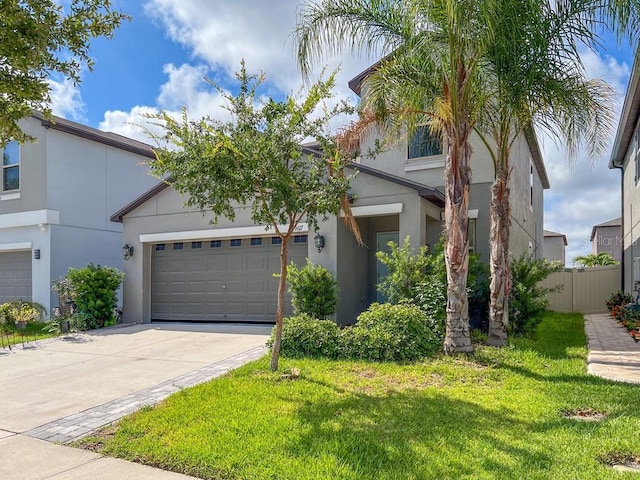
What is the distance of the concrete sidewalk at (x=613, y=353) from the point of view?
7.23 metres

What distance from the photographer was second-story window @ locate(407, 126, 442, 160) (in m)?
12.2

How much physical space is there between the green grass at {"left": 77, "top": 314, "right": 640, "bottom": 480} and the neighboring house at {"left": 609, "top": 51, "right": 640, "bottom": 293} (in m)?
9.22

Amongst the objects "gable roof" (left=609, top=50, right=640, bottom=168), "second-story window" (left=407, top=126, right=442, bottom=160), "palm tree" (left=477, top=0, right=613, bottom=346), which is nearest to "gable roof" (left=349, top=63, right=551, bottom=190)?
"palm tree" (left=477, top=0, right=613, bottom=346)

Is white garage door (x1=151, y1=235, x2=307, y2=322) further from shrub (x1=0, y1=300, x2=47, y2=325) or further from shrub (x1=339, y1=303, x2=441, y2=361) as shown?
shrub (x1=339, y1=303, x2=441, y2=361)

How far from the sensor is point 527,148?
16703 mm

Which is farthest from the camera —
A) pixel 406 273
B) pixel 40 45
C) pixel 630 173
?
pixel 630 173

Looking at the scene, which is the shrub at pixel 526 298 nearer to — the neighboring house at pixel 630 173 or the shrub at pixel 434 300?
the shrub at pixel 434 300

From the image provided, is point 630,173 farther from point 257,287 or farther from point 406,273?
point 257,287

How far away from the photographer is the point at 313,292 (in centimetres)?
1037

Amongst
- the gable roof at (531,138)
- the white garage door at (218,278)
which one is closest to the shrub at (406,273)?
the white garage door at (218,278)

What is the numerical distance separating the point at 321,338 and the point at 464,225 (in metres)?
3.16

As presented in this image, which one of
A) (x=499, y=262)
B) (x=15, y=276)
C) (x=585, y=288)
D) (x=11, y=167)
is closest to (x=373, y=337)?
(x=499, y=262)

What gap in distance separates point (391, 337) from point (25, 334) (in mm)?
10516

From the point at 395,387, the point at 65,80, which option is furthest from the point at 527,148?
the point at 65,80
